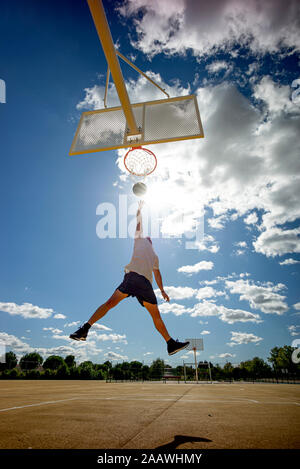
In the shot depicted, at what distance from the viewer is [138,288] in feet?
12.6

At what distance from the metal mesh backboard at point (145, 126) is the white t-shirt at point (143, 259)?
303 centimetres

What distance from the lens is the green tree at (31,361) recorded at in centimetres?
9838

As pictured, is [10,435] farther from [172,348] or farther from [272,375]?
[272,375]

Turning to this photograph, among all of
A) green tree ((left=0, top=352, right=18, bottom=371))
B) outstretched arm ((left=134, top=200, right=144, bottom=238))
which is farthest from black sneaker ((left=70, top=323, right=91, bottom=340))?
green tree ((left=0, top=352, right=18, bottom=371))

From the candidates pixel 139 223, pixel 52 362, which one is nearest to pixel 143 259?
pixel 139 223

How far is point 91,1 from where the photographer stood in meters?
4.33

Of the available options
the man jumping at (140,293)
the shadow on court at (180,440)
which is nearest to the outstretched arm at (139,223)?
the man jumping at (140,293)

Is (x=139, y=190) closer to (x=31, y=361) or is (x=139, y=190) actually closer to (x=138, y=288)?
(x=138, y=288)

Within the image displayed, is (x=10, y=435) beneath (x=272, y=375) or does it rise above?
above

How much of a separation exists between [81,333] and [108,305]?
0.53 meters

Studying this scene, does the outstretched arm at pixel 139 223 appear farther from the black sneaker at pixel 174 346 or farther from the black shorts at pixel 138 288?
the black sneaker at pixel 174 346

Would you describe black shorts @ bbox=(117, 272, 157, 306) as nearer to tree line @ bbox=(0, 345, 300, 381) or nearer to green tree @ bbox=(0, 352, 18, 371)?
tree line @ bbox=(0, 345, 300, 381)

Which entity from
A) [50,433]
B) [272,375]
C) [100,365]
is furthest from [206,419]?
[100,365]
